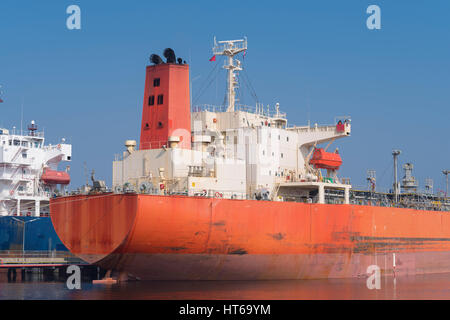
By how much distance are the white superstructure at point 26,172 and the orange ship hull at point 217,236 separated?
11.3 m

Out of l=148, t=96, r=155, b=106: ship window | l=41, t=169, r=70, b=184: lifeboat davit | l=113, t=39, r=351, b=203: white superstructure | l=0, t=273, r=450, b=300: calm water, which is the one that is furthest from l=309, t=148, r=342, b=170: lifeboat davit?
l=41, t=169, r=70, b=184: lifeboat davit

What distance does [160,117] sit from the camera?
29328 millimetres

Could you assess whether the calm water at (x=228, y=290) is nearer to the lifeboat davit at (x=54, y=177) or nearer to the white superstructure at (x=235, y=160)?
the white superstructure at (x=235, y=160)

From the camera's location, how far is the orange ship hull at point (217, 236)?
82.5 ft

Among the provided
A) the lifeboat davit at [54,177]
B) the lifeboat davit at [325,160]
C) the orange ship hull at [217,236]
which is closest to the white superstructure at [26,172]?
the lifeboat davit at [54,177]

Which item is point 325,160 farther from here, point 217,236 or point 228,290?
point 228,290

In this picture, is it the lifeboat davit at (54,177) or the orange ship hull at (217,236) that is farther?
the lifeboat davit at (54,177)

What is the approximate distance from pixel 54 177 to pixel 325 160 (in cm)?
1597

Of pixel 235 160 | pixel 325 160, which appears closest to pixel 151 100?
pixel 235 160

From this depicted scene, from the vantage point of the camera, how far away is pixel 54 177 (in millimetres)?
39688

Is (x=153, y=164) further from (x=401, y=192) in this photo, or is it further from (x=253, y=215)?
(x=401, y=192)

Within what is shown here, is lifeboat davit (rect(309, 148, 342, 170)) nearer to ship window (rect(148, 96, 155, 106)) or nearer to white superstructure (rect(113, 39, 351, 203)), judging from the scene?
white superstructure (rect(113, 39, 351, 203))
